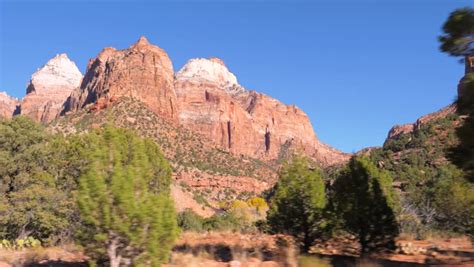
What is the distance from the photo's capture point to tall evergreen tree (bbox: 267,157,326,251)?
1460 cm

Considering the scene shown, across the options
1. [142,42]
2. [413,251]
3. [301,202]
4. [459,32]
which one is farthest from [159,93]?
[459,32]

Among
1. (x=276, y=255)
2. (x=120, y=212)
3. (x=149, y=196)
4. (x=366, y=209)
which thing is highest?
(x=149, y=196)

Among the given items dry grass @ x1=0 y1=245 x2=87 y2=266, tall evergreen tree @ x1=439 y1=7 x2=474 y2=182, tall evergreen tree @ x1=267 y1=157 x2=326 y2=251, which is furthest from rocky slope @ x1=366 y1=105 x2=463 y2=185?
dry grass @ x1=0 y1=245 x2=87 y2=266

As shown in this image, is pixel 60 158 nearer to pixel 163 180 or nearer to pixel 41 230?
pixel 41 230

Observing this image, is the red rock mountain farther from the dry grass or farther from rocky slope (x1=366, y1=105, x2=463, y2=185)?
the dry grass

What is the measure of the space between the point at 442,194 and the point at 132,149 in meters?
19.5

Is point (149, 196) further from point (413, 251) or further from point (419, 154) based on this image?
point (419, 154)

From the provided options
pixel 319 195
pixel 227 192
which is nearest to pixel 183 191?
pixel 227 192

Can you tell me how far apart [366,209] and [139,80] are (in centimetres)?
11327

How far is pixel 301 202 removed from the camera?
578 inches

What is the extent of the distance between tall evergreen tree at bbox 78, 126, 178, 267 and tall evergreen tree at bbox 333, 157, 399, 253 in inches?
305

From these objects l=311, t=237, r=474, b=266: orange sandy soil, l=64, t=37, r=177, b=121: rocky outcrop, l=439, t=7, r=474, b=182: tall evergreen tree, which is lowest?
l=311, t=237, r=474, b=266: orange sandy soil

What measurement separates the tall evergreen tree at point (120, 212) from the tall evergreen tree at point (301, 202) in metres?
6.56

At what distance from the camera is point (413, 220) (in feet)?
73.0
